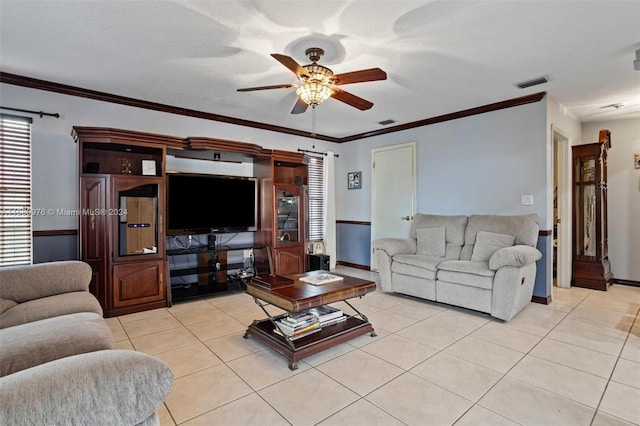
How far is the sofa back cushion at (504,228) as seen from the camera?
3600 mm

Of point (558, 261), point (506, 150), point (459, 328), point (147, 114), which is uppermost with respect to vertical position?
point (147, 114)

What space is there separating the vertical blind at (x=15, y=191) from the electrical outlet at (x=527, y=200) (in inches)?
218

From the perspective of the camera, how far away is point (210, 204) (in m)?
4.25

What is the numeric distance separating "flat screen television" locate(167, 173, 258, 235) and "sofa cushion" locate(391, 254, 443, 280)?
2091 millimetres

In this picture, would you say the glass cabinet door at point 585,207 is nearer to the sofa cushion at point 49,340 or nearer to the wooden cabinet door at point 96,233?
the sofa cushion at point 49,340

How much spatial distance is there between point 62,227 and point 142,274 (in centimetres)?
96

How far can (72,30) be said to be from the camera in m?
2.38

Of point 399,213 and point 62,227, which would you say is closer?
point 62,227

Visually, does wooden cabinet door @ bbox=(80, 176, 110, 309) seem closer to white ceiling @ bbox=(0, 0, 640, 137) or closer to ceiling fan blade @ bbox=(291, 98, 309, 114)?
white ceiling @ bbox=(0, 0, 640, 137)

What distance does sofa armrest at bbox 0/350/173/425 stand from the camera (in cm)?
88

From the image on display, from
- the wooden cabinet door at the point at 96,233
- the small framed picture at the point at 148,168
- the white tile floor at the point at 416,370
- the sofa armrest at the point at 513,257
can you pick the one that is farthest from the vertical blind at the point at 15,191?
the sofa armrest at the point at 513,257

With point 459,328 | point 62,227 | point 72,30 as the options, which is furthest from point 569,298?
point 62,227

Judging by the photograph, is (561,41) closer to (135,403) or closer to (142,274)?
(135,403)

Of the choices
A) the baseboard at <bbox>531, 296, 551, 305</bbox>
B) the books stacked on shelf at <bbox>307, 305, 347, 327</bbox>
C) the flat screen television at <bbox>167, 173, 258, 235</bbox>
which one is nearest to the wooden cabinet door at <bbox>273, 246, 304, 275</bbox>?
the flat screen television at <bbox>167, 173, 258, 235</bbox>
